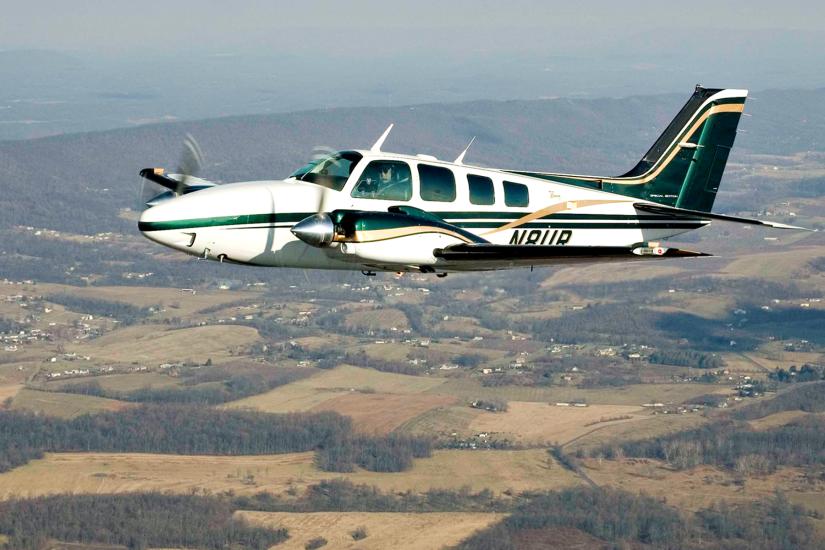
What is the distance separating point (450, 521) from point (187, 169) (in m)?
149

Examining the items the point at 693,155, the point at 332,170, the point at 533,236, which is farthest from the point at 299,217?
the point at 693,155

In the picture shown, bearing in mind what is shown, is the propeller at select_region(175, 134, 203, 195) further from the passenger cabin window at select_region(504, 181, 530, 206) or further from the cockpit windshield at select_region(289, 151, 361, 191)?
the passenger cabin window at select_region(504, 181, 530, 206)

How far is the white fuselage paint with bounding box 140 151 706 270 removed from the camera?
169 feet

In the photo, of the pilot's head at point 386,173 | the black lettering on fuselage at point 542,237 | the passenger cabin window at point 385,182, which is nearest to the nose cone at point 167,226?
the passenger cabin window at point 385,182

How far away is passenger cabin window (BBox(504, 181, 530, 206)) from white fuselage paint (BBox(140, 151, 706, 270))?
0.63 feet

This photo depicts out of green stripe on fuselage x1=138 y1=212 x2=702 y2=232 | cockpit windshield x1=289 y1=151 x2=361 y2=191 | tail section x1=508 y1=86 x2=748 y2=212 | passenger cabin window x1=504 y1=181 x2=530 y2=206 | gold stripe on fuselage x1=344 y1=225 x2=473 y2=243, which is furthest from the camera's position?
tail section x1=508 y1=86 x2=748 y2=212

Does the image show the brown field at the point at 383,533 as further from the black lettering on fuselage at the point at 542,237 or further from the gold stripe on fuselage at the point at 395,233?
the gold stripe on fuselage at the point at 395,233

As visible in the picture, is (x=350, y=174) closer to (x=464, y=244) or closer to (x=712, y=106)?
(x=464, y=244)

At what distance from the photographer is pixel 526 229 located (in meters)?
57.8

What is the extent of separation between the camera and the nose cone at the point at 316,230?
4994 centimetres

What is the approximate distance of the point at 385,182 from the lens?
54.3 metres

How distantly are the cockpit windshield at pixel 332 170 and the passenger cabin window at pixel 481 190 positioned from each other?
5.06 m

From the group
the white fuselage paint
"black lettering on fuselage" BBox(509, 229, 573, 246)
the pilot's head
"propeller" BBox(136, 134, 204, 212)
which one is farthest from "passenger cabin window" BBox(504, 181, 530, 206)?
"propeller" BBox(136, 134, 204, 212)

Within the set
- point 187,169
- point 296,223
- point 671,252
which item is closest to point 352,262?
point 296,223
